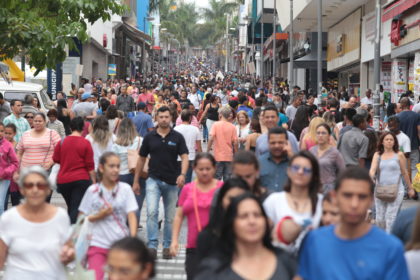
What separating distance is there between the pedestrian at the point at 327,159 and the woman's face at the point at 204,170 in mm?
2127

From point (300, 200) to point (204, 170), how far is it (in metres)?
1.74

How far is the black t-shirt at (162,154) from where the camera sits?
1082 cm

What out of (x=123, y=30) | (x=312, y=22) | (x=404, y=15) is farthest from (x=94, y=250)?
(x=123, y=30)

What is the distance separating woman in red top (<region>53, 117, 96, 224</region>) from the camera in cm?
1069

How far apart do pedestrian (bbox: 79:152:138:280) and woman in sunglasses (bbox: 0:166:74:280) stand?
1.12m

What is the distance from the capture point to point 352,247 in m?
4.68

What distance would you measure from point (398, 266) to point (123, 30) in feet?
219

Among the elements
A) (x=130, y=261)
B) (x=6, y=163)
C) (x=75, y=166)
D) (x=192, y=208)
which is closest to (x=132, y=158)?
(x=75, y=166)

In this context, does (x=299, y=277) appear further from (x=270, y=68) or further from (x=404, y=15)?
(x=270, y=68)

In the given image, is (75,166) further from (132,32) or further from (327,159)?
(132,32)

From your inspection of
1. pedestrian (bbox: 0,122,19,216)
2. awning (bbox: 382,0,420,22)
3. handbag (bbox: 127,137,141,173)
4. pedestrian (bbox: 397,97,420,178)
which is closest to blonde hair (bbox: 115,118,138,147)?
handbag (bbox: 127,137,141,173)

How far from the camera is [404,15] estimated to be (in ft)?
94.1

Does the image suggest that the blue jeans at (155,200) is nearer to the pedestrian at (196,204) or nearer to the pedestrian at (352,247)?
the pedestrian at (196,204)

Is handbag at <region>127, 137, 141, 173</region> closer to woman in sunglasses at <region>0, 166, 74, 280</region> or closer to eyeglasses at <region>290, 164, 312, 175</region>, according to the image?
woman in sunglasses at <region>0, 166, 74, 280</region>
